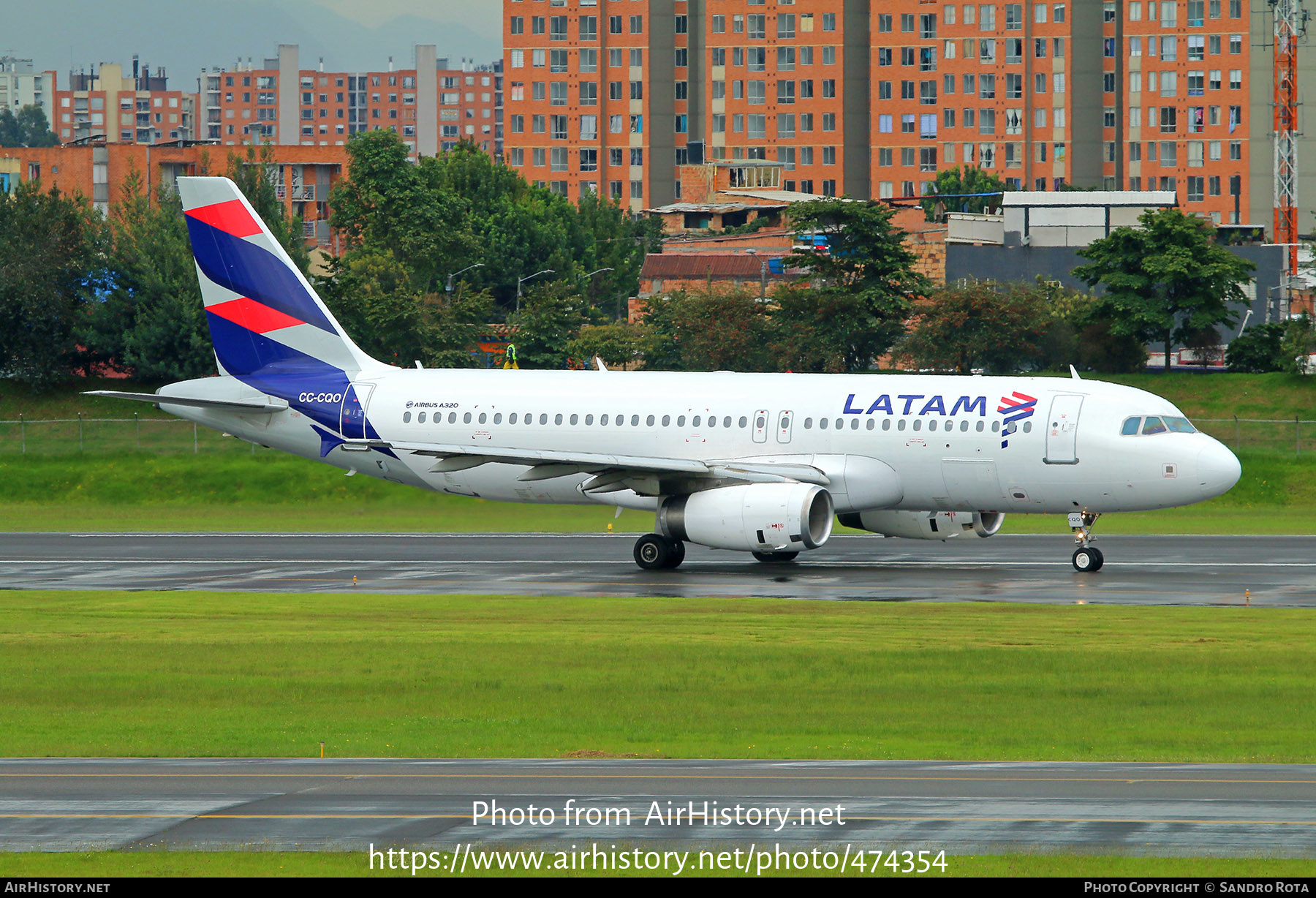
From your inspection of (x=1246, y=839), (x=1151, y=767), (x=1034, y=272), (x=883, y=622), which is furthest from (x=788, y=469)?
(x=1034, y=272)

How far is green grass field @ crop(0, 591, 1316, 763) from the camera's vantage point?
19.8 m

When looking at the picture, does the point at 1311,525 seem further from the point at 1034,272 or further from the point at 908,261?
the point at 1034,272

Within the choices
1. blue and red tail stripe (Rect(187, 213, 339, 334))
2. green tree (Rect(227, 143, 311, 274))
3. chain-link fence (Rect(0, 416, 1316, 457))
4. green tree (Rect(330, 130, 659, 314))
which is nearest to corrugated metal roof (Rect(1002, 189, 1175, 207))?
green tree (Rect(330, 130, 659, 314))

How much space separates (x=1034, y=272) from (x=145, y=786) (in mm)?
112961

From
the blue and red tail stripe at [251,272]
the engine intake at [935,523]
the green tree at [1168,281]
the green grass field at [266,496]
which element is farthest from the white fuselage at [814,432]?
the green tree at [1168,281]

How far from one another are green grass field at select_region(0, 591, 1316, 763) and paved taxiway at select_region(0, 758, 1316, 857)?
1.15 m

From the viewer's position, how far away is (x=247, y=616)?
32.2m

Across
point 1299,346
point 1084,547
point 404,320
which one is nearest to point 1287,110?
point 1299,346

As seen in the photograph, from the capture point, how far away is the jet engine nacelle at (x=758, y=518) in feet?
122

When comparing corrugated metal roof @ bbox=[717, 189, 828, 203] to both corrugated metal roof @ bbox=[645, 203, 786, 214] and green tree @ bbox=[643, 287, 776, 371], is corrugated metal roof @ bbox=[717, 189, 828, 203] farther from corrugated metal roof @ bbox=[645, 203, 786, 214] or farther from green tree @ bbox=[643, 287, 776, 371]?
green tree @ bbox=[643, 287, 776, 371]

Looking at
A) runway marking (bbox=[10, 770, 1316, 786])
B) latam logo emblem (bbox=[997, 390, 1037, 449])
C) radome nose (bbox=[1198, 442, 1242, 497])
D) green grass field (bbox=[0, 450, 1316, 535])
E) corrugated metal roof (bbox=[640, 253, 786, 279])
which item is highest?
corrugated metal roof (bbox=[640, 253, 786, 279])

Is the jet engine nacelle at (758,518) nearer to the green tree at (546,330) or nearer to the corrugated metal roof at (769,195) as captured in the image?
the green tree at (546,330)

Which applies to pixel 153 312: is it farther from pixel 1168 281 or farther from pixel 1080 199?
pixel 1080 199

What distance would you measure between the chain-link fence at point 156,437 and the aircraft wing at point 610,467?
1134 inches
